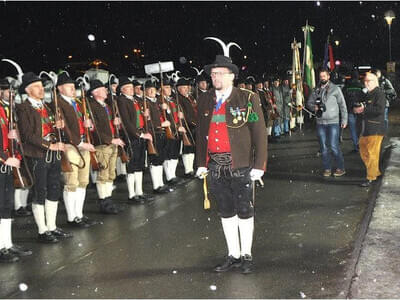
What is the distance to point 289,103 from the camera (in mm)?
18203

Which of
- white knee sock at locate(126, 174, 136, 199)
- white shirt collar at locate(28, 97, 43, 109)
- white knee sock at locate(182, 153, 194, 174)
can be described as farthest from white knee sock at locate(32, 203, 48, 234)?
white knee sock at locate(182, 153, 194, 174)


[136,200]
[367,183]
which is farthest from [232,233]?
[367,183]

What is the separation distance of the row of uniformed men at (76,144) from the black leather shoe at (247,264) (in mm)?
2667

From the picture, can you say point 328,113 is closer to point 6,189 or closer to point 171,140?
point 171,140

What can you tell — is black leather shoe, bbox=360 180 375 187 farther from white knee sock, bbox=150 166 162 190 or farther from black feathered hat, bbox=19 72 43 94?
black feathered hat, bbox=19 72 43 94

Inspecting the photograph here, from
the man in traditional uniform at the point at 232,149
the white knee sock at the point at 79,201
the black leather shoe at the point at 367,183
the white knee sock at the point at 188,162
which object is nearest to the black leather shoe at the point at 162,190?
the white knee sock at the point at 188,162

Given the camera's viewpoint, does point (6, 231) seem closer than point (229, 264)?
No

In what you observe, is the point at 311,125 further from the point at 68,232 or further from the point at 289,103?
the point at 68,232

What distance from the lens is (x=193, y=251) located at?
240 inches

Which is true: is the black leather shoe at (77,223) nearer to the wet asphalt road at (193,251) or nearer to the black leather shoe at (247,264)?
the wet asphalt road at (193,251)

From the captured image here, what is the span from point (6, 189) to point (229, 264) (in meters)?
2.74

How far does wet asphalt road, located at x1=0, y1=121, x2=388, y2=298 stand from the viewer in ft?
16.3

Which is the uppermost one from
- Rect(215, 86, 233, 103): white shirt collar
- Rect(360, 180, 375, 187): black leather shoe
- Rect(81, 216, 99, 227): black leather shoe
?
Rect(215, 86, 233, 103): white shirt collar

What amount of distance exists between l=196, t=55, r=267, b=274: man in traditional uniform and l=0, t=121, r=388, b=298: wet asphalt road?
449 millimetres
